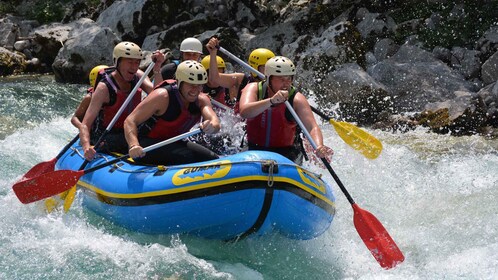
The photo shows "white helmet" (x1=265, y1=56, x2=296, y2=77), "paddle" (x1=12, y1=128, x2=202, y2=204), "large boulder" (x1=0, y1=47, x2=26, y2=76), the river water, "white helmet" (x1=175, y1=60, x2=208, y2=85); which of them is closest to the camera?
the river water

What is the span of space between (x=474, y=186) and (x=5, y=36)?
40.8 feet

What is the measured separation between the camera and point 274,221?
17.6 ft

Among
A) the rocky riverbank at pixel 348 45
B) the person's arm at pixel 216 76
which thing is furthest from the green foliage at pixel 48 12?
the person's arm at pixel 216 76

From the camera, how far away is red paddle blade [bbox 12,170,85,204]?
6.14 meters

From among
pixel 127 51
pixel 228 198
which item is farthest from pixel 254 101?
pixel 127 51

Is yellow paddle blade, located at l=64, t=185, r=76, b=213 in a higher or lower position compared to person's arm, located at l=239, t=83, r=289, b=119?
lower

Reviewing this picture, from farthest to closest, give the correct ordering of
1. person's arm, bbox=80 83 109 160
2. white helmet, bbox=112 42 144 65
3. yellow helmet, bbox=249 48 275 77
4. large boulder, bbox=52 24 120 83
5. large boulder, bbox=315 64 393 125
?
1. large boulder, bbox=52 24 120 83
2. large boulder, bbox=315 64 393 125
3. yellow helmet, bbox=249 48 275 77
4. white helmet, bbox=112 42 144 65
5. person's arm, bbox=80 83 109 160

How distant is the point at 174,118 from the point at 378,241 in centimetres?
203

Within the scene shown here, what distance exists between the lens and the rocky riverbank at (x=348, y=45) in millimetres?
10516

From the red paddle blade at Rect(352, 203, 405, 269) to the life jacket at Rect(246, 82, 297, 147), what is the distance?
0.96 meters

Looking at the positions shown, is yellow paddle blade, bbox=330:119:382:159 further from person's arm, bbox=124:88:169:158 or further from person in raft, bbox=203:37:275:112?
person's arm, bbox=124:88:169:158

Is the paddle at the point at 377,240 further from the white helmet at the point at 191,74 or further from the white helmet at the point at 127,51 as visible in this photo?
the white helmet at the point at 127,51

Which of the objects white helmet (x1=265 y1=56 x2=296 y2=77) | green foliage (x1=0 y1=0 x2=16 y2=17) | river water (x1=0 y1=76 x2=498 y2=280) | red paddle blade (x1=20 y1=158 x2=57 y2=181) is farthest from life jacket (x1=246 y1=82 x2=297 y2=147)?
green foliage (x1=0 y1=0 x2=16 y2=17)

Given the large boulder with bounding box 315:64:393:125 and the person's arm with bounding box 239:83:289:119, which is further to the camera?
the large boulder with bounding box 315:64:393:125
